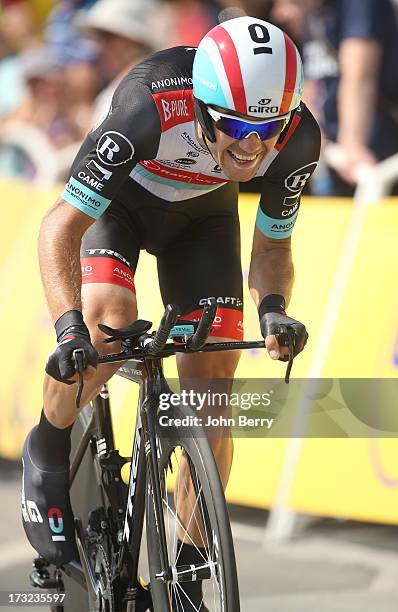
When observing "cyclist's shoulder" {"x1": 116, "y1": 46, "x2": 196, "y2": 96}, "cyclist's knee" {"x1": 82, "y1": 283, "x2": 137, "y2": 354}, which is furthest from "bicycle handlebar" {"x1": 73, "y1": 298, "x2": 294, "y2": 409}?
"cyclist's shoulder" {"x1": 116, "y1": 46, "x2": 196, "y2": 96}

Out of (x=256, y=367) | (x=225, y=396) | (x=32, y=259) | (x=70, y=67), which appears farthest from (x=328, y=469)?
(x=70, y=67)

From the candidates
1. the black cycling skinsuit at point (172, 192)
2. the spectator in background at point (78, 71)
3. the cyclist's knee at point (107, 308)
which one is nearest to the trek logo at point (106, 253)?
the black cycling skinsuit at point (172, 192)

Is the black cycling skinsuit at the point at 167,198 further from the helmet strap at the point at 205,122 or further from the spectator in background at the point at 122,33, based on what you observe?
the spectator in background at the point at 122,33

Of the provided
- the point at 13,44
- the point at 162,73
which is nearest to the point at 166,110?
the point at 162,73

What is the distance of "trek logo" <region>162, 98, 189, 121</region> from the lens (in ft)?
12.5

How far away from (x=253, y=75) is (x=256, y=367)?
2.41 metres

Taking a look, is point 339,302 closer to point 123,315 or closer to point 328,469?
point 328,469

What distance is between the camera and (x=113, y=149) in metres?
3.70

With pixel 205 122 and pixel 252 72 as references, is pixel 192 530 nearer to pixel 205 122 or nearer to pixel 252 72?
pixel 205 122

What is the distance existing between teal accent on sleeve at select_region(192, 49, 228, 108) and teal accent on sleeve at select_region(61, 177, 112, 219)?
1.40 feet

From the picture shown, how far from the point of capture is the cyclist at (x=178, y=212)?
3605 millimetres

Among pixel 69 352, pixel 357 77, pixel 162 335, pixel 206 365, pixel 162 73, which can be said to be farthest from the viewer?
pixel 357 77

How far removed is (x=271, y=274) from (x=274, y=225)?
0.16 metres

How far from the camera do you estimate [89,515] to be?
13.6ft
